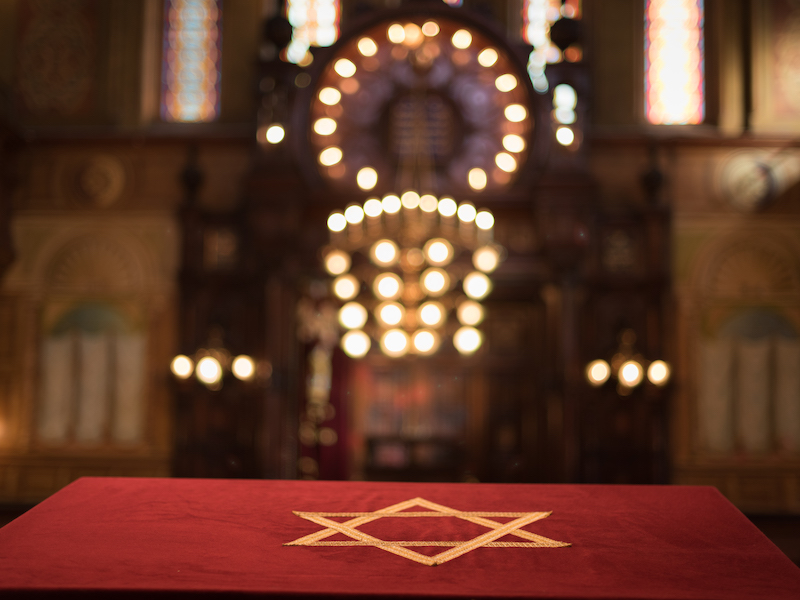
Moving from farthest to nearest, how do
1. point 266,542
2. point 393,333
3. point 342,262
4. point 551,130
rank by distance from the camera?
point 551,130 → point 342,262 → point 393,333 → point 266,542

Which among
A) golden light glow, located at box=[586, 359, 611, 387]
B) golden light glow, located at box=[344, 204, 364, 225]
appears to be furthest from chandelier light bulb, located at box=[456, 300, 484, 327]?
golden light glow, located at box=[586, 359, 611, 387]

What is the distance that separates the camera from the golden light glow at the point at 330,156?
23.6 feet

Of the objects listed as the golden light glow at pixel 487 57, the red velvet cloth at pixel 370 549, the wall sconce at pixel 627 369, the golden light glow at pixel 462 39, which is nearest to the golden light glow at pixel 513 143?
the golden light glow at pixel 487 57

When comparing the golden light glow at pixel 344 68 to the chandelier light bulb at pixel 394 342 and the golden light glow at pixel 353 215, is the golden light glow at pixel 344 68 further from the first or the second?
the chandelier light bulb at pixel 394 342

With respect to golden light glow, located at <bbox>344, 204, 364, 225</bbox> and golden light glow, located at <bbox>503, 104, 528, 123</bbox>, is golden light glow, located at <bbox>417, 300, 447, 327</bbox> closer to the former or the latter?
Answer: golden light glow, located at <bbox>344, 204, 364, 225</bbox>

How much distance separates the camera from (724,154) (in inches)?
286

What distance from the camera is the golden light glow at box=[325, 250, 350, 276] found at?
14.7 feet

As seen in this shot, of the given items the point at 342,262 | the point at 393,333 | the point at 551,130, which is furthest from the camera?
the point at 551,130

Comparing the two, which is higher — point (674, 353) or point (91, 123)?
point (91, 123)

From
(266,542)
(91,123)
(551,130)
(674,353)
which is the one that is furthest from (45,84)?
(674,353)

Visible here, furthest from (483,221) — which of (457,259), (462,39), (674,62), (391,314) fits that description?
(674,62)

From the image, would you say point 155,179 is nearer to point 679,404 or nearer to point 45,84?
point 45,84

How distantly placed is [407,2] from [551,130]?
2.22m

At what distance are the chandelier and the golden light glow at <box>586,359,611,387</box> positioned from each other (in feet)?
9.63
